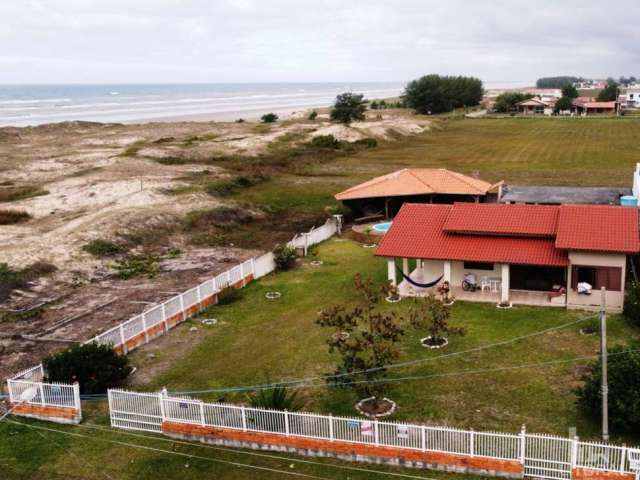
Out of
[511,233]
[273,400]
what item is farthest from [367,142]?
[273,400]

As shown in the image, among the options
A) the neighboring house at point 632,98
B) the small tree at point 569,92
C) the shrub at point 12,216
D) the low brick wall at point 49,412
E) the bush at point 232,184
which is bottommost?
the low brick wall at point 49,412

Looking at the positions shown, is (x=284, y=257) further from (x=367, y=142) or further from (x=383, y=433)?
(x=367, y=142)


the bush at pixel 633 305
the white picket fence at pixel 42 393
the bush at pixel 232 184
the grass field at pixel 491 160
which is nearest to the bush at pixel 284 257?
the grass field at pixel 491 160

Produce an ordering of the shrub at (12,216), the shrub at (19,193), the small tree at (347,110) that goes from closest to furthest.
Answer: the shrub at (12,216), the shrub at (19,193), the small tree at (347,110)

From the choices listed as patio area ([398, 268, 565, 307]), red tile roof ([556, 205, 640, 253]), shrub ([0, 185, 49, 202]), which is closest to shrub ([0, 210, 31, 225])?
shrub ([0, 185, 49, 202])

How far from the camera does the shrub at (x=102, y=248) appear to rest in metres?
32.9

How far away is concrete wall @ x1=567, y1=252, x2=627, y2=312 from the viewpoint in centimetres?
2342

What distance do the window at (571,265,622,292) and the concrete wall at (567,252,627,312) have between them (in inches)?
5.4

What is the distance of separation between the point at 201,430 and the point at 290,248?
55.3ft

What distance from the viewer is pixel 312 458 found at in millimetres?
15062

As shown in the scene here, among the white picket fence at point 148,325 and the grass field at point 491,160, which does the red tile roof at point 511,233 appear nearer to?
the white picket fence at point 148,325

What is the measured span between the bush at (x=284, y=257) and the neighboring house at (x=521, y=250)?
597 centimetres

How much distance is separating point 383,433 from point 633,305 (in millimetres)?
12367

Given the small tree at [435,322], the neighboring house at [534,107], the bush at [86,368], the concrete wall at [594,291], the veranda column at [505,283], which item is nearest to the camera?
the bush at [86,368]
